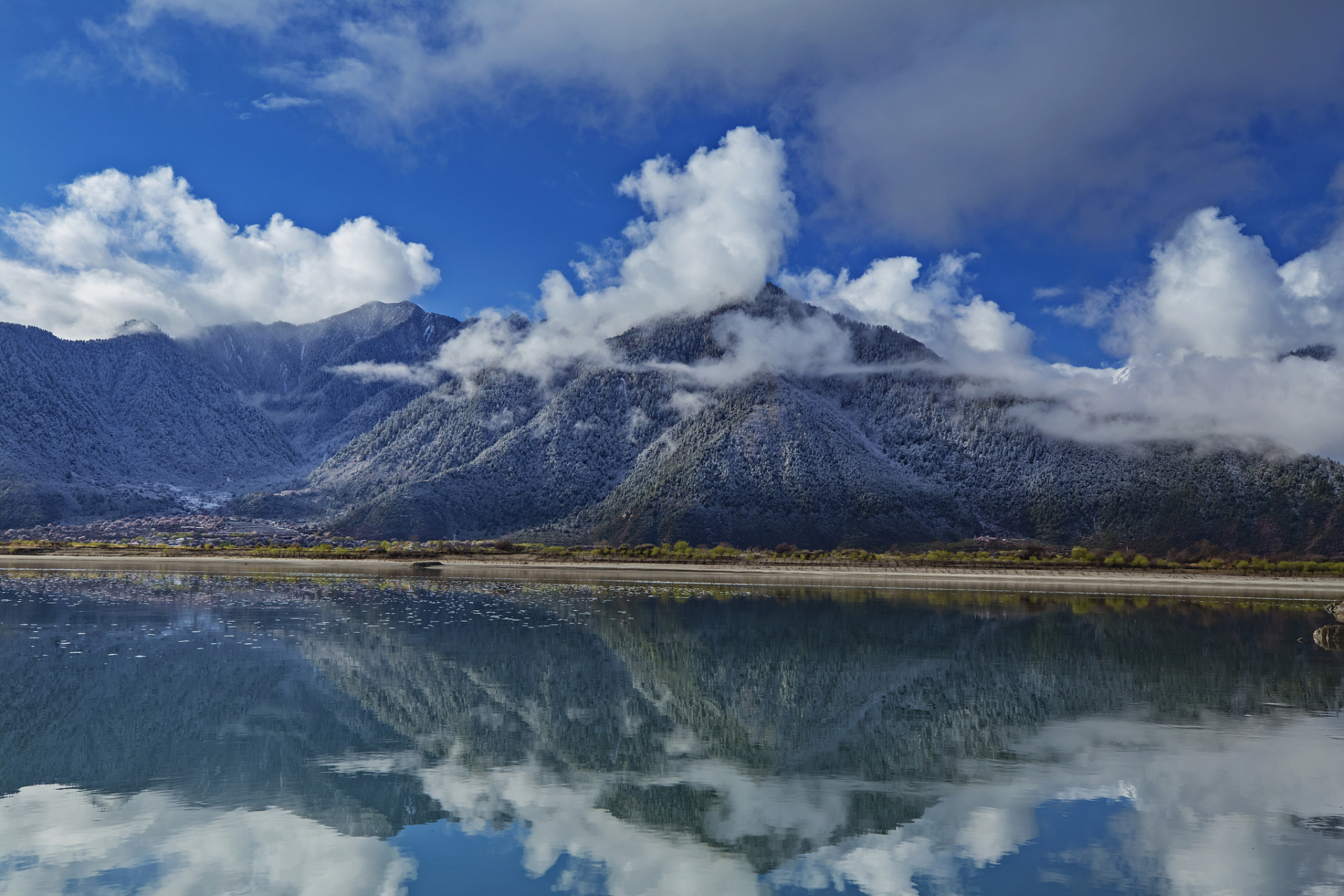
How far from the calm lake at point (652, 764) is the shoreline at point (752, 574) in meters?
54.1

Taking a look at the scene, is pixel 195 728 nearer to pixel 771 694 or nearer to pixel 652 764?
pixel 652 764

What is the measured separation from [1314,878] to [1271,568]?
129 m

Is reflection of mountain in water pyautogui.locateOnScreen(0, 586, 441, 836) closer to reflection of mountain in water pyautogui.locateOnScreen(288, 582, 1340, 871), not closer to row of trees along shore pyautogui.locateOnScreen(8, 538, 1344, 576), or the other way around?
reflection of mountain in water pyautogui.locateOnScreen(288, 582, 1340, 871)

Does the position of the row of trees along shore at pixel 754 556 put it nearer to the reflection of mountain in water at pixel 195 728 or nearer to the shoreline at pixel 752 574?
the shoreline at pixel 752 574

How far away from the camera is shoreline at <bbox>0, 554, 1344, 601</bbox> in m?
95.6

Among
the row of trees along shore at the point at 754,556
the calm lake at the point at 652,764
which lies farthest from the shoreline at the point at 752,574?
the calm lake at the point at 652,764

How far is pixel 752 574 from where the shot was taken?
366ft

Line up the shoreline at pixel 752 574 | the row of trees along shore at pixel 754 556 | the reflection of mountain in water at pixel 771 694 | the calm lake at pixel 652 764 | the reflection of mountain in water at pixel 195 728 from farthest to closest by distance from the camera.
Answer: the row of trees along shore at pixel 754 556, the shoreline at pixel 752 574, the reflection of mountain in water at pixel 771 694, the reflection of mountain in water at pixel 195 728, the calm lake at pixel 652 764

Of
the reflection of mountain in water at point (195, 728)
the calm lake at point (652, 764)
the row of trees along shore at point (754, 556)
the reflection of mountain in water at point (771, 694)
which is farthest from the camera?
the row of trees along shore at point (754, 556)

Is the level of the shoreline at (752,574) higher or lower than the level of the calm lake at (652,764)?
lower

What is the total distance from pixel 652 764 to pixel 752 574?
91.7 m

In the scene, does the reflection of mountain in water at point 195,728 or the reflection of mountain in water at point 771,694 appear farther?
the reflection of mountain in water at point 771,694

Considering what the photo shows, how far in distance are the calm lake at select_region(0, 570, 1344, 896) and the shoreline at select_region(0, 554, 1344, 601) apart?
54073mm

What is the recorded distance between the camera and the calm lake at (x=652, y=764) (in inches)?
573
